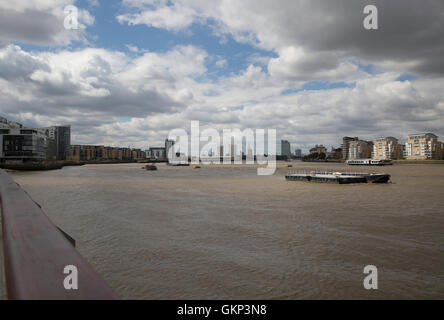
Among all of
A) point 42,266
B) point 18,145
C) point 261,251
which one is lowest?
point 261,251

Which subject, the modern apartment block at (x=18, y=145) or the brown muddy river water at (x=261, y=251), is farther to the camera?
the modern apartment block at (x=18, y=145)

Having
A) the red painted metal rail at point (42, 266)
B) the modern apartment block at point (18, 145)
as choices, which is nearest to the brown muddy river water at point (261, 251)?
the red painted metal rail at point (42, 266)

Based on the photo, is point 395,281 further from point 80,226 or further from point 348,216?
point 80,226

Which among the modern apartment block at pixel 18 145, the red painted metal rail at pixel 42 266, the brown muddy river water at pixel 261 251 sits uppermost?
the modern apartment block at pixel 18 145

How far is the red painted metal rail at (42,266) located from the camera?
196 cm

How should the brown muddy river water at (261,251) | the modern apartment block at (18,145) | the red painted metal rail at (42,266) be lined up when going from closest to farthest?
the red painted metal rail at (42,266) < the brown muddy river water at (261,251) < the modern apartment block at (18,145)

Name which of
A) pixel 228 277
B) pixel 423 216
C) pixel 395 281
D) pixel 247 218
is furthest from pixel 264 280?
pixel 423 216

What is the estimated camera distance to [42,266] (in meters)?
2.34

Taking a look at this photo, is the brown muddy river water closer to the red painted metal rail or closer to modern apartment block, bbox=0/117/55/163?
the red painted metal rail

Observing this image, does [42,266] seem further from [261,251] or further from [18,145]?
[18,145]

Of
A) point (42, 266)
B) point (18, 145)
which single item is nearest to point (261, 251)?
point (42, 266)

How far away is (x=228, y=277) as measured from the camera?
7750mm

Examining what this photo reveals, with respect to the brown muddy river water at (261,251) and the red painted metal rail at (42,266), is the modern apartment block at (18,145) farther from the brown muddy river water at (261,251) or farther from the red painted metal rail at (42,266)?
the red painted metal rail at (42,266)

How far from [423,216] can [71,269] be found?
18.8 metres
